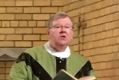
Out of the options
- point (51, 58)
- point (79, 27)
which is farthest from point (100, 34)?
point (51, 58)

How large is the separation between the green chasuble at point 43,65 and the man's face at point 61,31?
0.11 m

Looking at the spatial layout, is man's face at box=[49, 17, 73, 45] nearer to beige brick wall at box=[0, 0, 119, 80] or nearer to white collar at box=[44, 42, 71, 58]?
white collar at box=[44, 42, 71, 58]

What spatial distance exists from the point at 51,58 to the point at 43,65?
0.26ft

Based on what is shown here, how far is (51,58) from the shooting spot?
307 centimetres

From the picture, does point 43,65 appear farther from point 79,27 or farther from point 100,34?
point 79,27

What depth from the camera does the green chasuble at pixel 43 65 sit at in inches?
116

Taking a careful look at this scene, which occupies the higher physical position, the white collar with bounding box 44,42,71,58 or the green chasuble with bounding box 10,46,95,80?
the white collar with bounding box 44,42,71,58

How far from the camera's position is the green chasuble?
2.95 m

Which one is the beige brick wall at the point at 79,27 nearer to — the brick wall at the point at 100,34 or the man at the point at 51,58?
the brick wall at the point at 100,34

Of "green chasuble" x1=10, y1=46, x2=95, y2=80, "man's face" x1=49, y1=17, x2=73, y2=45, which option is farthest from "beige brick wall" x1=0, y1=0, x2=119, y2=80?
"man's face" x1=49, y1=17, x2=73, y2=45

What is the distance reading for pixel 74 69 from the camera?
3117 mm

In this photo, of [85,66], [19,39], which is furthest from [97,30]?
[85,66]

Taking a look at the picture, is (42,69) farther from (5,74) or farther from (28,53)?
(5,74)

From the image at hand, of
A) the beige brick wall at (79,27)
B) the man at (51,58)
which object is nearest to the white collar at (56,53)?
the man at (51,58)
